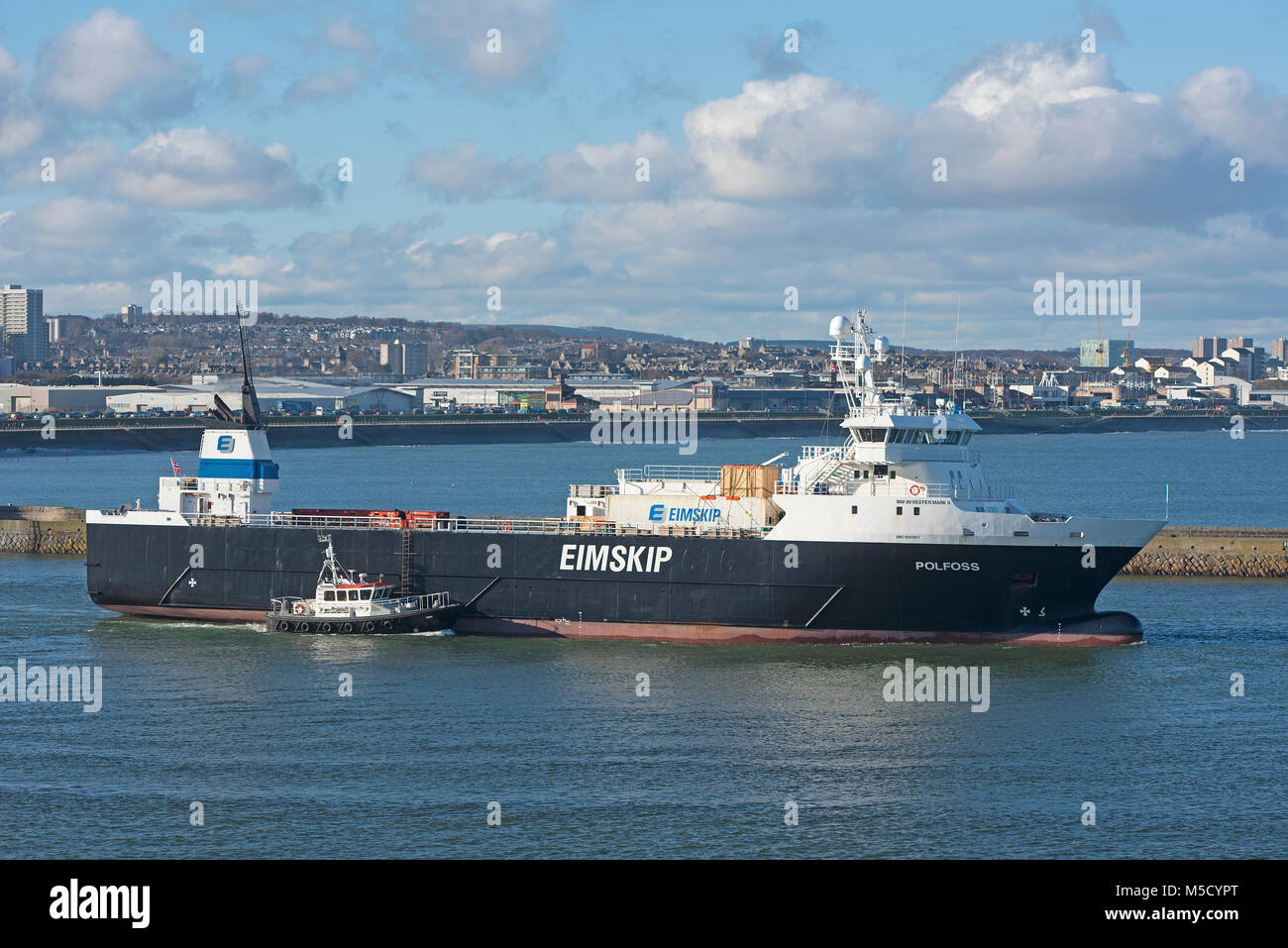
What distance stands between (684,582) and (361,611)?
27.6 ft

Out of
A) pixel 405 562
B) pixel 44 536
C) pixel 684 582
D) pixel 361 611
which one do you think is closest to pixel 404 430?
pixel 44 536

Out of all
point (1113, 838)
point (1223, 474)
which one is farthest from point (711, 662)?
point (1223, 474)

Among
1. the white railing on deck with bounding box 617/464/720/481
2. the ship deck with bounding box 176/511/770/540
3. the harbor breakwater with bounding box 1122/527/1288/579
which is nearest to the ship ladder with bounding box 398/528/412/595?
the ship deck with bounding box 176/511/770/540

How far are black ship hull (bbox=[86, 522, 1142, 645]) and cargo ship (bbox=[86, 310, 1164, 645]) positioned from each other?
44 mm

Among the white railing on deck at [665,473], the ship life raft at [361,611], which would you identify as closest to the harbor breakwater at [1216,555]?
the white railing on deck at [665,473]

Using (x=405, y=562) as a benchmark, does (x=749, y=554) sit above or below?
above

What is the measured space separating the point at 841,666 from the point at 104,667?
1717 centimetres

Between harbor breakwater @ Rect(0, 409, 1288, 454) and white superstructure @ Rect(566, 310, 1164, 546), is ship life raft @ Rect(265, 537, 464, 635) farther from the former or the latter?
harbor breakwater @ Rect(0, 409, 1288, 454)

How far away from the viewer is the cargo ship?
124 ft

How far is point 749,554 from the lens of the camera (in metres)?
38.6

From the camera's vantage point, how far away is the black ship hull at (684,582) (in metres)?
37.8

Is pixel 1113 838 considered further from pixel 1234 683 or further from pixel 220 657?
pixel 220 657

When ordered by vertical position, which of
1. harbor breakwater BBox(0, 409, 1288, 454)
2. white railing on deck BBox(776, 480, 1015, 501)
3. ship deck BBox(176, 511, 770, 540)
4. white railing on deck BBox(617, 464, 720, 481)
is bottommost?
ship deck BBox(176, 511, 770, 540)

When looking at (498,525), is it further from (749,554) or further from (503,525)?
(749,554)
